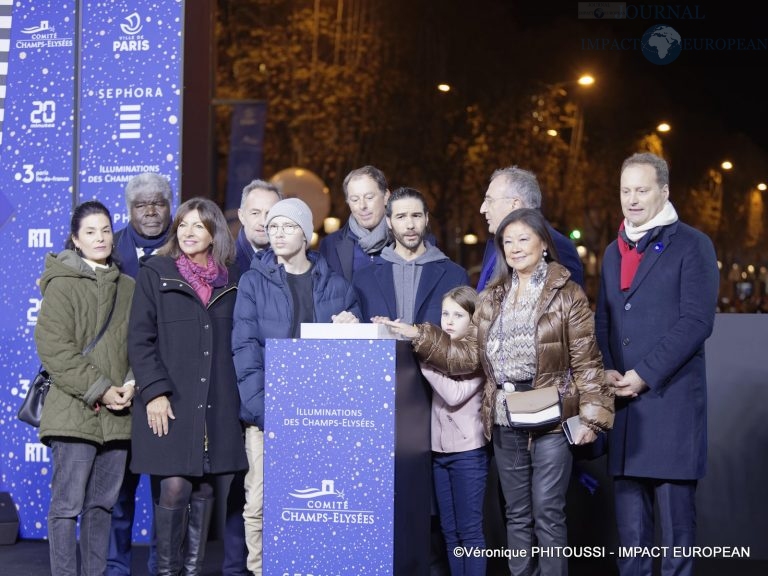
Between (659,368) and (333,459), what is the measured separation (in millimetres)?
1244

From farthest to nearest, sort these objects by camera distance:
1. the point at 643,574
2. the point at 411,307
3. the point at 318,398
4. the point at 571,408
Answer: the point at 411,307 → the point at 643,574 → the point at 571,408 → the point at 318,398

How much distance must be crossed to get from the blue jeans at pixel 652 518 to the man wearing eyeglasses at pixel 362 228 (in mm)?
1460

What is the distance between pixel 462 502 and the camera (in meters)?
3.99

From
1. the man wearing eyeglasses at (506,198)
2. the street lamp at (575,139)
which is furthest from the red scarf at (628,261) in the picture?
the street lamp at (575,139)

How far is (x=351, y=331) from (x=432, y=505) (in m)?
1.01

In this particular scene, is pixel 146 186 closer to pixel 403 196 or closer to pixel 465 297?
pixel 403 196

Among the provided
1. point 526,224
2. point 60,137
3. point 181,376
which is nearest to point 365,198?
point 526,224

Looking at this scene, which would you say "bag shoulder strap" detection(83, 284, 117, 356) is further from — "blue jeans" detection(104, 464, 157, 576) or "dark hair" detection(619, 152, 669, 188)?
"dark hair" detection(619, 152, 669, 188)

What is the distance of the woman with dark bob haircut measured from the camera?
3.93 m

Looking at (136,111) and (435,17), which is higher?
(435,17)

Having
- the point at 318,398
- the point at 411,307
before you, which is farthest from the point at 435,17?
the point at 318,398

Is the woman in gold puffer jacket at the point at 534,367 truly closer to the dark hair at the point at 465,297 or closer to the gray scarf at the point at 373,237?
the dark hair at the point at 465,297

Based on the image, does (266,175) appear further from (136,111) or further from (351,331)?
(351,331)

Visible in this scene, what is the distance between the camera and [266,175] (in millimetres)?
12719
